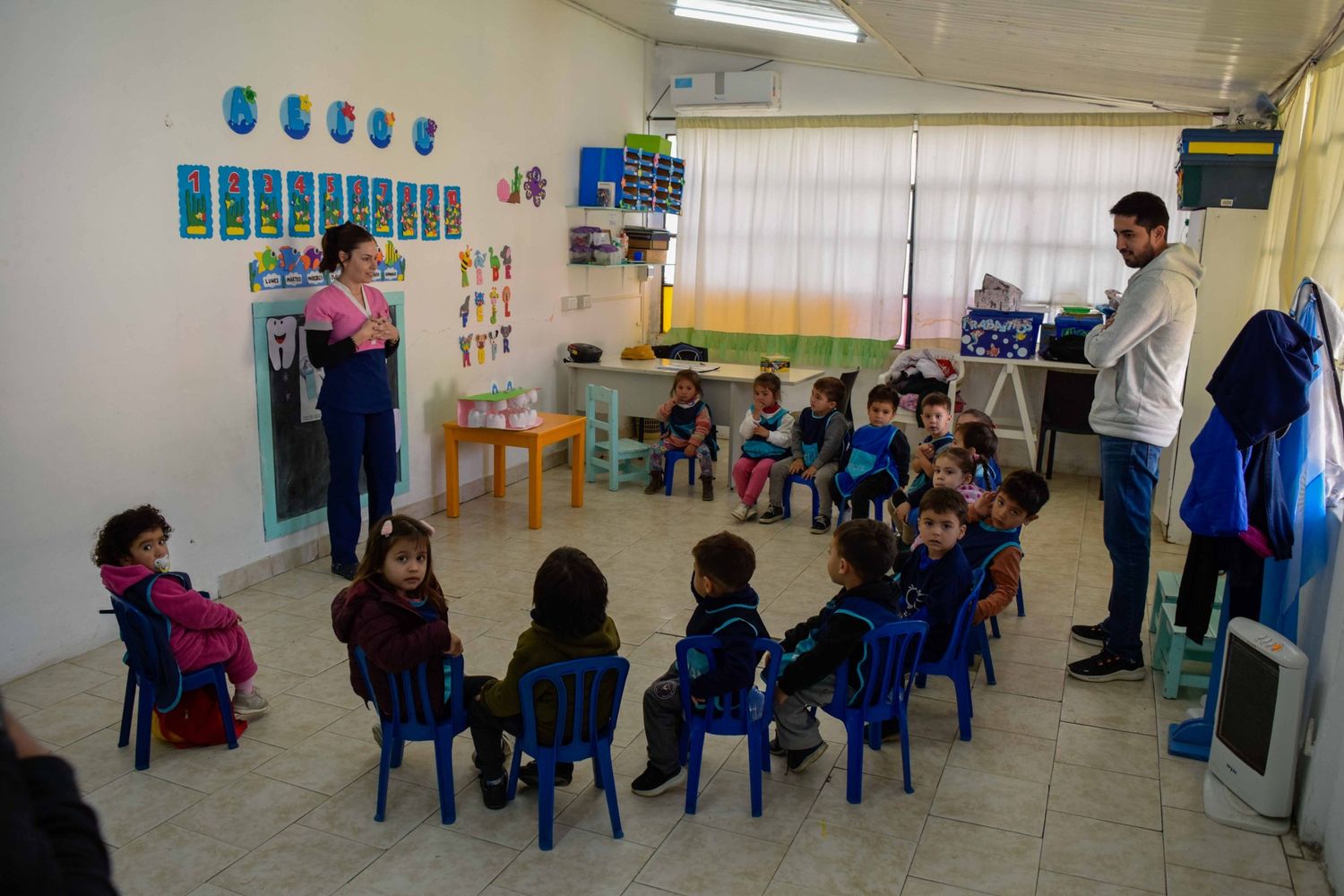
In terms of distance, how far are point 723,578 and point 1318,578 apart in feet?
5.30

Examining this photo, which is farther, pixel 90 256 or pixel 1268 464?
pixel 90 256

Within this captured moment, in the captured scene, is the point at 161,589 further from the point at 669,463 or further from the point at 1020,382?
the point at 1020,382

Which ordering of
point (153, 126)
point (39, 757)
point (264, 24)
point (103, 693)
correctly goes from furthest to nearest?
point (264, 24) < point (153, 126) < point (103, 693) < point (39, 757)

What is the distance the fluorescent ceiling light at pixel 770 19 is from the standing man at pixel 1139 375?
87.8 inches

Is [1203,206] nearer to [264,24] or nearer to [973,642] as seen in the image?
[973,642]

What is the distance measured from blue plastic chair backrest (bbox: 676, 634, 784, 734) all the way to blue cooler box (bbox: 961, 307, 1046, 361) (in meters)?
4.24

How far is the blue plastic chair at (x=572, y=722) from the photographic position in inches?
96.6

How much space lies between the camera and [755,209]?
7504 mm

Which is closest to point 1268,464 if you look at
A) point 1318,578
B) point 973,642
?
point 1318,578

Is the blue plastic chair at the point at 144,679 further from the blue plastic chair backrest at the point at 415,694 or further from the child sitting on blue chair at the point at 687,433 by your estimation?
the child sitting on blue chair at the point at 687,433

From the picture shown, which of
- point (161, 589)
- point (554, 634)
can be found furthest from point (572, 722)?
point (161, 589)

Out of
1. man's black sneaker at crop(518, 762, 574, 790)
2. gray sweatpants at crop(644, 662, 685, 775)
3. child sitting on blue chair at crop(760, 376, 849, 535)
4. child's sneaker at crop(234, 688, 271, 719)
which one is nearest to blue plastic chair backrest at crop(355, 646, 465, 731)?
man's black sneaker at crop(518, 762, 574, 790)

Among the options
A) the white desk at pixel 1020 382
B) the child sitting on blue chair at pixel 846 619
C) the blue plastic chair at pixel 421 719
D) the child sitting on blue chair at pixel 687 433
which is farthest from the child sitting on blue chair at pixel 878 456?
the blue plastic chair at pixel 421 719

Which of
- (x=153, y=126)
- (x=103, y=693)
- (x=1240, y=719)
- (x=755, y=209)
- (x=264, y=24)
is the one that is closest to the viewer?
(x=1240, y=719)
